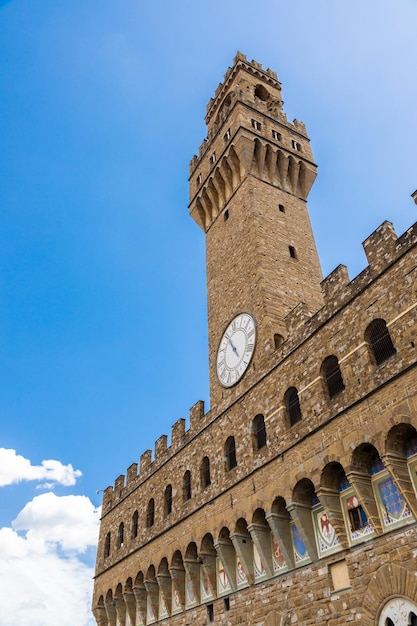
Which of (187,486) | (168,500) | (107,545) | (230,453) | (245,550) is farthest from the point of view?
(107,545)

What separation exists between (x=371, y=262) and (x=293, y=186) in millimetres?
10511

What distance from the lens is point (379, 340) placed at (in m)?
11.6

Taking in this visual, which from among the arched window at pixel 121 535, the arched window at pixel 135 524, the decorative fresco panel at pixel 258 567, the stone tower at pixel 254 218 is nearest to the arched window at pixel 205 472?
the stone tower at pixel 254 218

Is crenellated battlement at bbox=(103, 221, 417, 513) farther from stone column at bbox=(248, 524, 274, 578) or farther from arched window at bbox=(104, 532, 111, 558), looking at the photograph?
arched window at bbox=(104, 532, 111, 558)

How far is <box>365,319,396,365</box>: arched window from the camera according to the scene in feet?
37.1

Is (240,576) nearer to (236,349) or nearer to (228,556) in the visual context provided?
(228,556)

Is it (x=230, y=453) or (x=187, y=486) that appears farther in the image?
(x=187, y=486)

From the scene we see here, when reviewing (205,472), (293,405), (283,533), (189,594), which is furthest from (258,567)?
(293,405)

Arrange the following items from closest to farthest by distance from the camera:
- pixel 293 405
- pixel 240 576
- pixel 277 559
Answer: pixel 277 559
pixel 293 405
pixel 240 576

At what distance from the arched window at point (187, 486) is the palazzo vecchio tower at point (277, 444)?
0.35 feet

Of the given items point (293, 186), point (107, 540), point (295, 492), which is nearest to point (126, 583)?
point (107, 540)

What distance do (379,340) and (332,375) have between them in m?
1.62

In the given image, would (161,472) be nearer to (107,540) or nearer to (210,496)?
(210,496)

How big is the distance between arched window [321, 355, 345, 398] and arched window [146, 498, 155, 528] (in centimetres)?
1020
